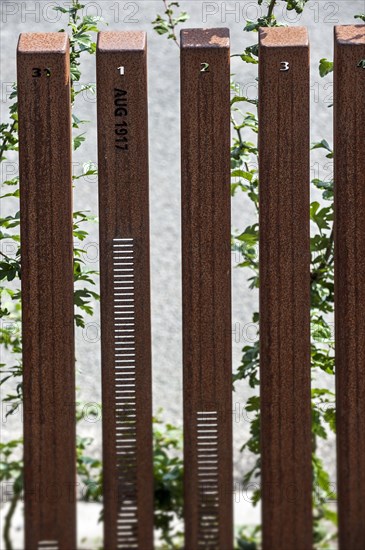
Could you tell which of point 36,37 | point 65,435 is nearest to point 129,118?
point 36,37

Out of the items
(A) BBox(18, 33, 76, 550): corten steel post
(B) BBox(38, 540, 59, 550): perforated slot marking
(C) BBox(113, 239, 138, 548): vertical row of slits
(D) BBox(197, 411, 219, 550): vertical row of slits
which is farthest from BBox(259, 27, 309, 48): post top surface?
(B) BBox(38, 540, 59, 550): perforated slot marking

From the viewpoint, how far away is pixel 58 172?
2795 mm

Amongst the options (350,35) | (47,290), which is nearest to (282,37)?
(350,35)

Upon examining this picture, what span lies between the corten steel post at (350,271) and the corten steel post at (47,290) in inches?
25.1

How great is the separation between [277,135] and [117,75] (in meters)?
0.40

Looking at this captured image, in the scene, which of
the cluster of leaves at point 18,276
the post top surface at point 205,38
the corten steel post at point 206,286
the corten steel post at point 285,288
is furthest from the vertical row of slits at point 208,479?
the post top surface at point 205,38

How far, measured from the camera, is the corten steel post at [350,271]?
2.78 meters

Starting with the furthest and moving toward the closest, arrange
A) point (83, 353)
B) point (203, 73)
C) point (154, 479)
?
point (83, 353) < point (154, 479) < point (203, 73)

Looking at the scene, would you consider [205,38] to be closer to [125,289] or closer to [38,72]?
[38,72]

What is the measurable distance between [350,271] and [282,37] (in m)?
0.57

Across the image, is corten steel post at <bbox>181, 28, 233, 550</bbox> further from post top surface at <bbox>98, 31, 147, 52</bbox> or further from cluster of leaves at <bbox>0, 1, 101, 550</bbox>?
cluster of leaves at <bbox>0, 1, 101, 550</bbox>

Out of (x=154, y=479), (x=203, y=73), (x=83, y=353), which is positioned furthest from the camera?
(x=83, y=353)

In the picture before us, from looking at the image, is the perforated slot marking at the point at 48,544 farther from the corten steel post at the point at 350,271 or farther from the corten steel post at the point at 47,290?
the corten steel post at the point at 350,271

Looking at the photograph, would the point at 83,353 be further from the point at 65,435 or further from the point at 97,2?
the point at 65,435
